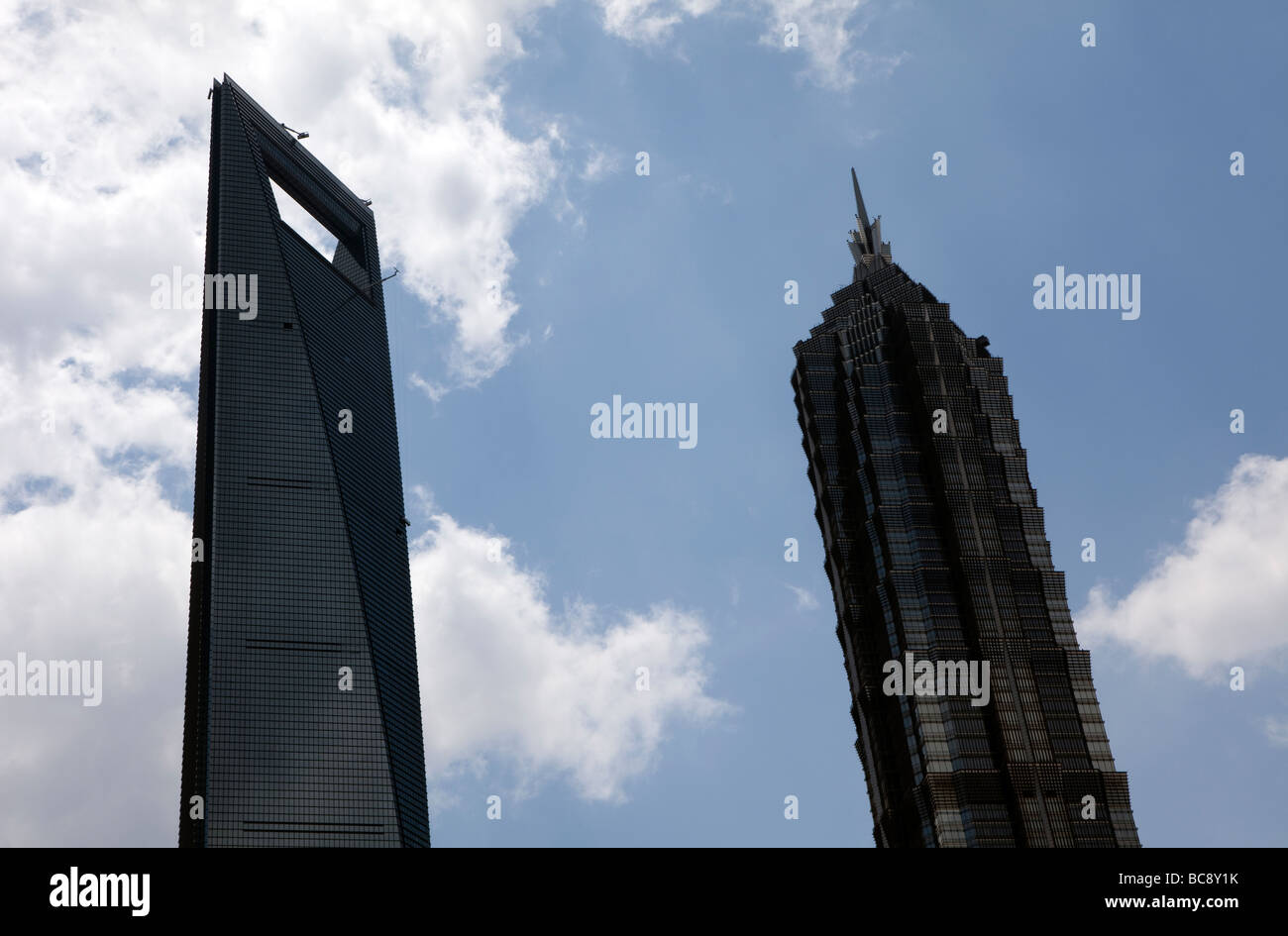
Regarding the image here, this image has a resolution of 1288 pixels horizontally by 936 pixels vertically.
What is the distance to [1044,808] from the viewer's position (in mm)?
192750
